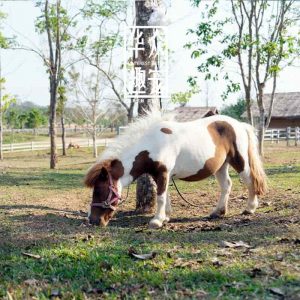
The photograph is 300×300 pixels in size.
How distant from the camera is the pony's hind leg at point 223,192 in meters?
7.38

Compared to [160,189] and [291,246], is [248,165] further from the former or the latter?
[291,246]

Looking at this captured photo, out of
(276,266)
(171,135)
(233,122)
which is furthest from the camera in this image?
(233,122)

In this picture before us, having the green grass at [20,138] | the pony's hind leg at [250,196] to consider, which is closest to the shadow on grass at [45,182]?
the pony's hind leg at [250,196]

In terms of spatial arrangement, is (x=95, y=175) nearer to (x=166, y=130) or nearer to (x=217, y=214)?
(x=166, y=130)

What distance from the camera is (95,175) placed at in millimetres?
6434

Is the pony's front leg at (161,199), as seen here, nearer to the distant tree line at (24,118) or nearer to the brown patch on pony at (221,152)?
the brown patch on pony at (221,152)

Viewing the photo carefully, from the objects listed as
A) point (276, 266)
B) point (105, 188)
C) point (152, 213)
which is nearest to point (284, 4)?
point (152, 213)

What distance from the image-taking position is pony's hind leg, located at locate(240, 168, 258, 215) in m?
7.41

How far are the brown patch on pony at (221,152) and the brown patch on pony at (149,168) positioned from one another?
66 cm

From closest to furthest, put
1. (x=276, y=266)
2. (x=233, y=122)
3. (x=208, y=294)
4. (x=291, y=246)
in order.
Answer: (x=208, y=294) → (x=276, y=266) → (x=291, y=246) → (x=233, y=122)

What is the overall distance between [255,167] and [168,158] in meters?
1.68

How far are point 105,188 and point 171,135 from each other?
1221 millimetres

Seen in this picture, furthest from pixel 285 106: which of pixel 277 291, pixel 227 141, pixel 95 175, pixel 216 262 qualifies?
pixel 277 291

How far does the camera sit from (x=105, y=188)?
646 cm
